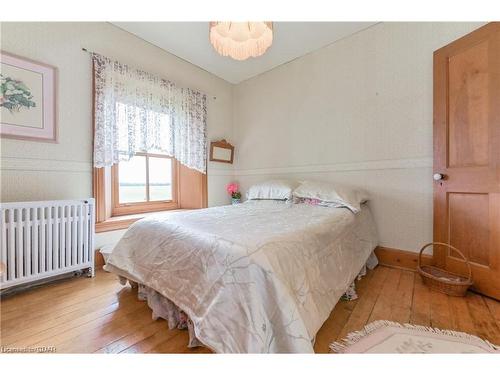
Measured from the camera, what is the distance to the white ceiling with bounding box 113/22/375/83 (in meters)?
2.19

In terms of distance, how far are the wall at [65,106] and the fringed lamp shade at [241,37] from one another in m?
1.41

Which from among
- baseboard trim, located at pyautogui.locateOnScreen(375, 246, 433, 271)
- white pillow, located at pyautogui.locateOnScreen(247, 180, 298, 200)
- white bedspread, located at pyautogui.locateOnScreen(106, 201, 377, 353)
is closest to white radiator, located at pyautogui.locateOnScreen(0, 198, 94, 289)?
white bedspread, located at pyautogui.locateOnScreen(106, 201, 377, 353)

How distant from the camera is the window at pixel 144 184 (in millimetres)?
2519

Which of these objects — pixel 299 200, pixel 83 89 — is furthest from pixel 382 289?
pixel 83 89

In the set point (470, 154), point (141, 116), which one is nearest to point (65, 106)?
point (141, 116)

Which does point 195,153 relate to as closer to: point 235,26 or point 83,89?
point 83,89

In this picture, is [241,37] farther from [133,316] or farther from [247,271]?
[133,316]

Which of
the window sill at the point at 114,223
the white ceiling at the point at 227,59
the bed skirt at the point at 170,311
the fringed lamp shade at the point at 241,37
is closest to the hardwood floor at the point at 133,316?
the bed skirt at the point at 170,311

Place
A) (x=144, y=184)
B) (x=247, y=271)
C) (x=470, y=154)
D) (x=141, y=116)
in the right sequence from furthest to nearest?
(x=144, y=184), (x=141, y=116), (x=470, y=154), (x=247, y=271)

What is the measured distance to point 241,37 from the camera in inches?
58.2

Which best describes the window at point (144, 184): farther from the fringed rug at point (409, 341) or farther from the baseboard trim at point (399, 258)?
the baseboard trim at point (399, 258)

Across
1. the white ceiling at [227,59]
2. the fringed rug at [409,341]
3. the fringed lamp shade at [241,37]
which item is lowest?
the fringed rug at [409,341]

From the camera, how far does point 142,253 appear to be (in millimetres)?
1374

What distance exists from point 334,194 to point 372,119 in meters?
0.95
